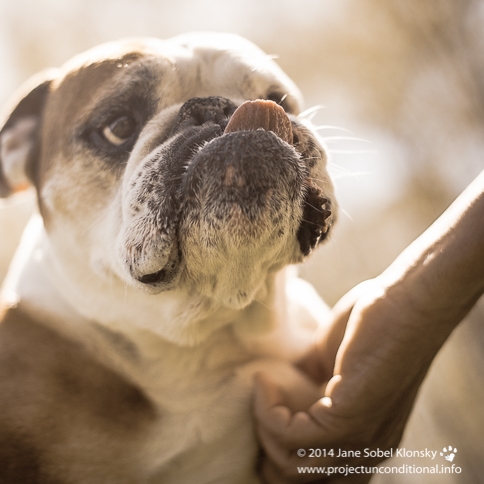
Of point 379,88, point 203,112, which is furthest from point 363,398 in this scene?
point 379,88

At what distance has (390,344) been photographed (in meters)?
0.72

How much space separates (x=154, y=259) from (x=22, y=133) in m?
0.70

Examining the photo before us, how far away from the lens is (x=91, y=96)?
37.1 inches

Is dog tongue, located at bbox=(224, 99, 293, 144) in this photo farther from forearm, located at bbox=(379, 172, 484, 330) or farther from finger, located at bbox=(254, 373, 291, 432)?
finger, located at bbox=(254, 373, 291, 432)

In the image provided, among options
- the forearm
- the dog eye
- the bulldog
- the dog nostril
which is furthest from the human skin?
the dog eye

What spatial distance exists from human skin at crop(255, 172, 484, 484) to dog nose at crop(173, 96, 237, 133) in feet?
1.40

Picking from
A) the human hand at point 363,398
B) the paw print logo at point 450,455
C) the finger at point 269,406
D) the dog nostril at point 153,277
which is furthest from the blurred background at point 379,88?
the dog nostril at point 153,277

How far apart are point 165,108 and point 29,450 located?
0.76 meters

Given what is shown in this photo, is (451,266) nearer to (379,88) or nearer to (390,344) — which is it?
(390,344)

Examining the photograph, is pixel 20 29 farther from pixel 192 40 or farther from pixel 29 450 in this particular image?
pixel 29 450

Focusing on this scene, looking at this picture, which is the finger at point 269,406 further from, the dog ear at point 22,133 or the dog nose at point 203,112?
the dog ear at point 22,133

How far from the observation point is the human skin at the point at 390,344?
2.19ft

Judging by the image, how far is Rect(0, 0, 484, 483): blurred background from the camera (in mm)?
1739

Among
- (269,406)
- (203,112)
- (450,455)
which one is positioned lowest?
(450,455)
